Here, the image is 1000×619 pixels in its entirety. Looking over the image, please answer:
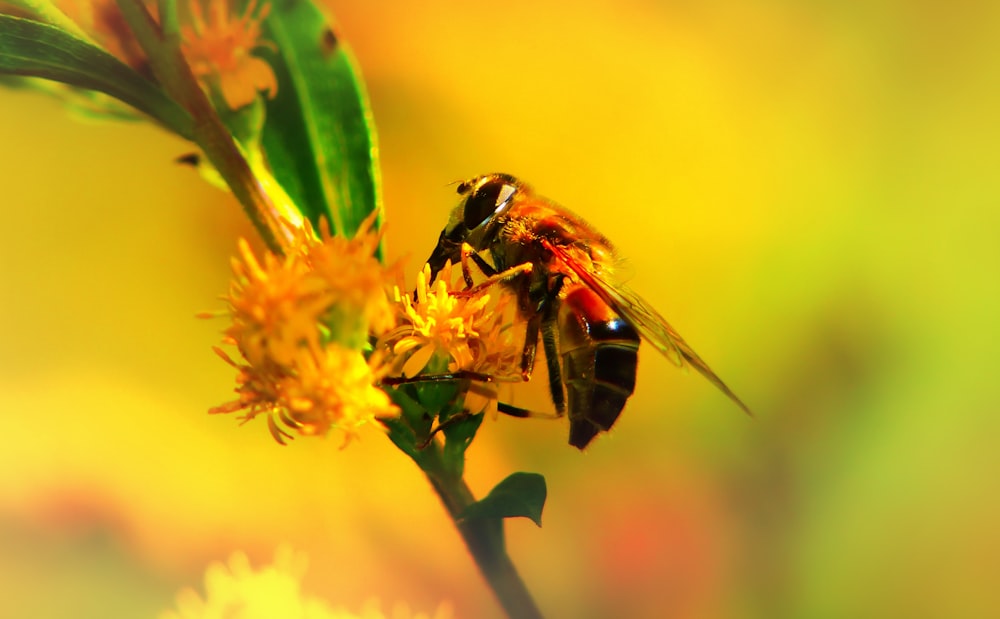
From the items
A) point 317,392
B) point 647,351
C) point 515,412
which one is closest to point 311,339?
point 317,392

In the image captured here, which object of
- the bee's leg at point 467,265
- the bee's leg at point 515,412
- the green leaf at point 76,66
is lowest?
the bee's leg at point 515,412

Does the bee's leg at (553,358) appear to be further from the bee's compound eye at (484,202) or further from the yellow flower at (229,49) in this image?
the yellow flower at (229,49)

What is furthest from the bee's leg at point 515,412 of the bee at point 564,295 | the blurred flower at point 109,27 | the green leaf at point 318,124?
the blurred flower at point 109,27

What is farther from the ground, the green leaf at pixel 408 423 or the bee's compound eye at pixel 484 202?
the bee's compound eye at pixel 484 202

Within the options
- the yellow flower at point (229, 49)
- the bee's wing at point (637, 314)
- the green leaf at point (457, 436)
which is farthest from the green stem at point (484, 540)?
the yellow flower at point (229, 49)

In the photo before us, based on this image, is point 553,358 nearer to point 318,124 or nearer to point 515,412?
point 515,412

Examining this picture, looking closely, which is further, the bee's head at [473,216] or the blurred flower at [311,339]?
the bee's head at [473,216]
